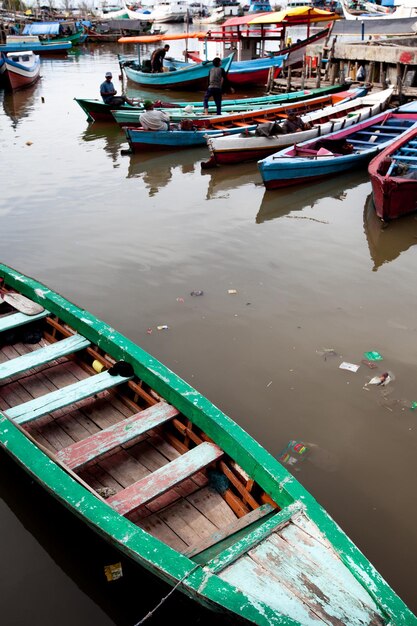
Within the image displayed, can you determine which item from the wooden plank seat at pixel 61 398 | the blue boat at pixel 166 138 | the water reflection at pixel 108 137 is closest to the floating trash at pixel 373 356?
the wooden plank seat at pixel 61 398

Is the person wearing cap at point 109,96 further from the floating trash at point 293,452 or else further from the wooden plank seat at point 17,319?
the floating trash at point 293,452

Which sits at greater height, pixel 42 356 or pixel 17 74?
pixel 17 74

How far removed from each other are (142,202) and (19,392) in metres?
6.91

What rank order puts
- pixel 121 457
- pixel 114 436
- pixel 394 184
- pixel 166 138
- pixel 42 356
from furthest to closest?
1. pixel 166 138
2. pixel 394 184
3. pixel 42 356
4. pixel 121 457
5. pixel 114 436

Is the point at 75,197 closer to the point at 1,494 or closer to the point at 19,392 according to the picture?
the point at 19,392

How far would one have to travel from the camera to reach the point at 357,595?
274 cm

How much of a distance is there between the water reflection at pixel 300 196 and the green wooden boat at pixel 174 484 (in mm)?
5987

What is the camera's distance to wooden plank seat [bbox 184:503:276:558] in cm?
322

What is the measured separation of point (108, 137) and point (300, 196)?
8.24 meters

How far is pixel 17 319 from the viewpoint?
5523 mm

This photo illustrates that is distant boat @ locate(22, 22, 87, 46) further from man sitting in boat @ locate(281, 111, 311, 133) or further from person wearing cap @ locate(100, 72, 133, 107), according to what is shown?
man sitting in boat @ locate(281, 111, 311, 133)

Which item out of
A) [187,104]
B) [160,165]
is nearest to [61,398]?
[160,165]

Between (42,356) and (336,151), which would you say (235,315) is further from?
(336,151)

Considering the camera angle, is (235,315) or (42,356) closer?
(42,356)
